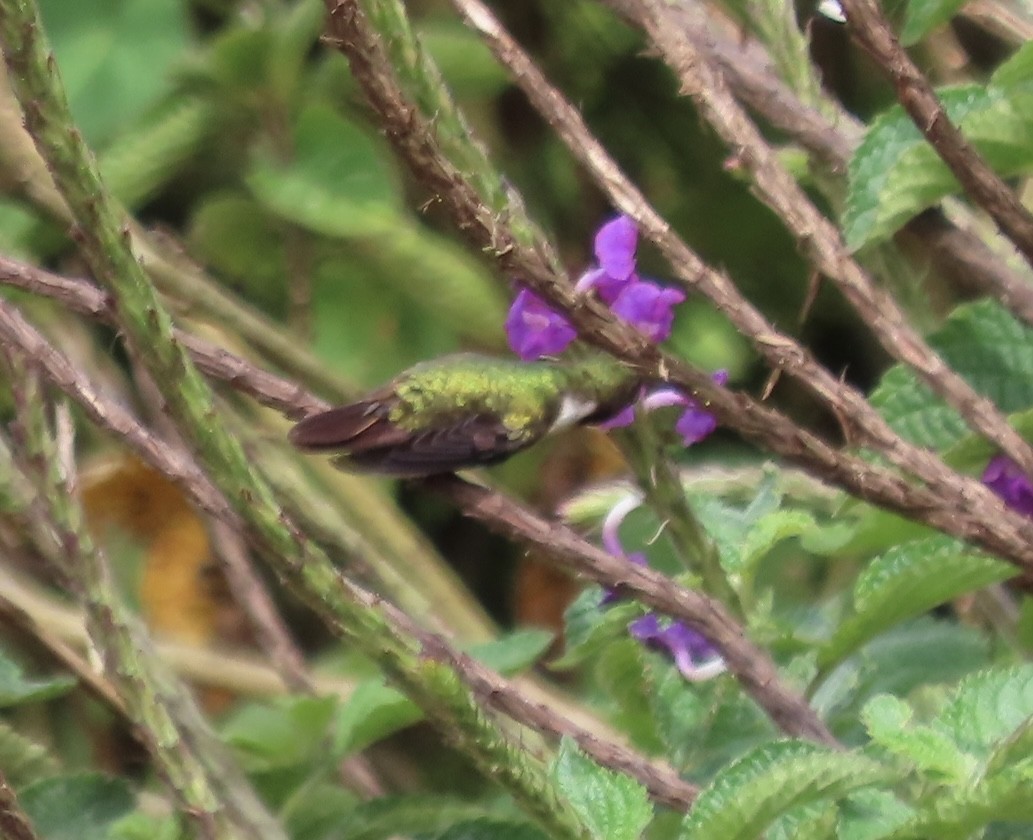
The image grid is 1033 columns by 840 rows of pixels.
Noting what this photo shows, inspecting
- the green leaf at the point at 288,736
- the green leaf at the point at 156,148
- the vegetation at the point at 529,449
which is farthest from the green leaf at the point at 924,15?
the green leaf at the point at 156,148

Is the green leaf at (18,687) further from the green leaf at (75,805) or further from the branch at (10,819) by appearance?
the branch at (10,819)

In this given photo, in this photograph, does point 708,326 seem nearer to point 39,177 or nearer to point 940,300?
point 940,300

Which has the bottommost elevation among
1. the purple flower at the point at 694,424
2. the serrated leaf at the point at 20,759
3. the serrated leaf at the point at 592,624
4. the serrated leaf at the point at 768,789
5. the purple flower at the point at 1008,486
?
the purple flower at the point at 1008,486

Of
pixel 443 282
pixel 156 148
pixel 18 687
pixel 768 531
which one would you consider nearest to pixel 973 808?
pixel 768 531

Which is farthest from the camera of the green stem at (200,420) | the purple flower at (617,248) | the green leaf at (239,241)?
the green leaf at (239,241)

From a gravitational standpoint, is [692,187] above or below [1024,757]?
above

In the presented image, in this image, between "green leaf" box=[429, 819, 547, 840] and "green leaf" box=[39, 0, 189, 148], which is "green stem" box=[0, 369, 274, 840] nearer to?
"green leaf" box=[429, 819, 547, 840]

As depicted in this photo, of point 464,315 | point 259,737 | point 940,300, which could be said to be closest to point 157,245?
point 464,315
